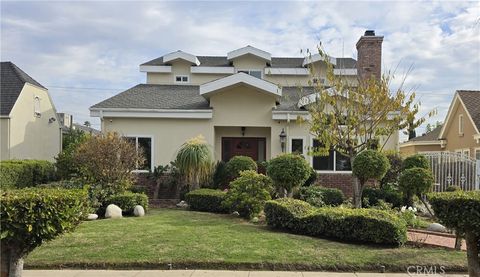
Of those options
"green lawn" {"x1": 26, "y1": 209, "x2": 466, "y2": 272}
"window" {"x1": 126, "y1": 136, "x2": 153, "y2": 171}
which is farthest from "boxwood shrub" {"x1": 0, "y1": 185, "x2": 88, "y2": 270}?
"window" {"x1": 126, "y1": 136, "x2": 153, "y2": 171}

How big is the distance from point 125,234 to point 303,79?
17.4m

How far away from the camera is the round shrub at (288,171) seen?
12.2 metres

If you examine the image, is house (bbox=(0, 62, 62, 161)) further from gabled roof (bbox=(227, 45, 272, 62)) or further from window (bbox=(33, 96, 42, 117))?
gabled roof (bbox=(227, 45, 272, 62))

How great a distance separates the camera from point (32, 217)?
5.40 m

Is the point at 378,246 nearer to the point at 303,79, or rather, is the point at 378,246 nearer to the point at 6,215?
the point at 6,215

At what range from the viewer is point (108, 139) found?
1419 centimetres

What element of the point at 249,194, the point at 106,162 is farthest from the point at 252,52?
the point at 249,194

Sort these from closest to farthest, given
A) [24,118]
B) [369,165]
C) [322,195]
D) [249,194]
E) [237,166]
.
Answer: [369,165] < [249,194] < [322,195] < [237,166] < [24,118]

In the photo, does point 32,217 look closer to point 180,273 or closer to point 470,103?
point 180,273

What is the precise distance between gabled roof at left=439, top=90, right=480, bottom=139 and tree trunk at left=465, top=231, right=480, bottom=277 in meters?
19.6

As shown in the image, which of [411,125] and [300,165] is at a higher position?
[411,125]

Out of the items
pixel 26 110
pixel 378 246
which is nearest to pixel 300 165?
pixel 378 246

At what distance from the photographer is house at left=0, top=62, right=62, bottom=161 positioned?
20641 mm

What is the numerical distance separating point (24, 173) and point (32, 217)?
501 inches
